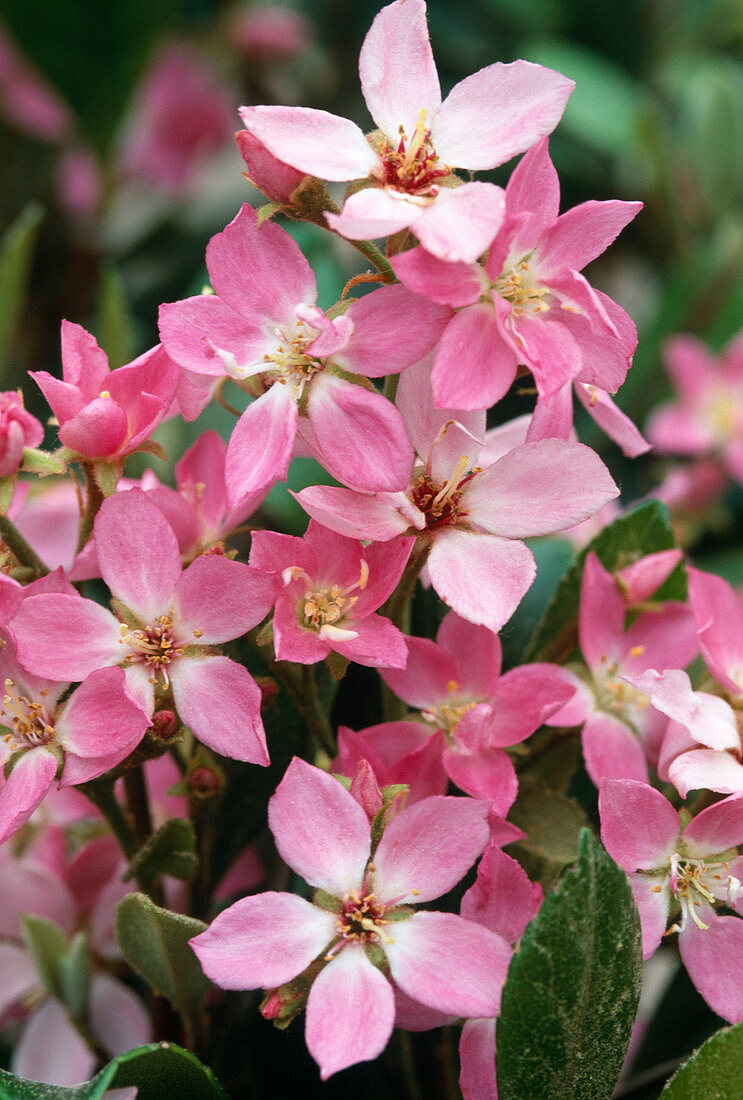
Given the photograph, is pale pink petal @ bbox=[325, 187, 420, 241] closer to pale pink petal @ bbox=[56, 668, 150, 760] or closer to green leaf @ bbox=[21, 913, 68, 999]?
pale pink petal @ bbox=[56, 668, 150, 760]

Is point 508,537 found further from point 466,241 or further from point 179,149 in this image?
point 179,149

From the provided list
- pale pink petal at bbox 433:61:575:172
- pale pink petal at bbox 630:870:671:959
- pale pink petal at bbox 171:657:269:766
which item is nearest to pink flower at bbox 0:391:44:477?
pale pink petal at bbox 171:657:269:766

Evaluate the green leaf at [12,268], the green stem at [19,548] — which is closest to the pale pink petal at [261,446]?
the green stem at [19,548]

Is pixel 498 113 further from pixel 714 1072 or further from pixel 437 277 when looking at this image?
pixel 714 1072

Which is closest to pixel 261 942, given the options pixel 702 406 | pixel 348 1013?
pixel 348 1013

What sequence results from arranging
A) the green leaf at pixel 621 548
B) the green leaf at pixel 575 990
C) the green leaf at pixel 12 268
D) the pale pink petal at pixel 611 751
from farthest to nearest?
1. the green leaf at pixel 12 268
2. the green leaf at pixel 621 548
3. the pale pink petal at pixel 611 751
4. the green leaf at pixel 575 990

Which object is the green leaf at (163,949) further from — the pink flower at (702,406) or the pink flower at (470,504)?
the pink flower at (702,406)
